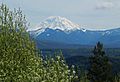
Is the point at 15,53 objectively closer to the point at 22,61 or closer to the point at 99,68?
the point at 22,61

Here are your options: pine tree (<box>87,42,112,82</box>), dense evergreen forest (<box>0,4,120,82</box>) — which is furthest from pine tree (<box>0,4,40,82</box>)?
pine tree (<box>87,42,112,82</box>)

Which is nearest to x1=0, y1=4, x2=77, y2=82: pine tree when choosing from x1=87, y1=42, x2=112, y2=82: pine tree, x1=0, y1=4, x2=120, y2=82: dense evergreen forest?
x1=0, y1=4, x2=120, y2=82: dense evergreen forest

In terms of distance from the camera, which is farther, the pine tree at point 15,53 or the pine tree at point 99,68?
the pine tree at point 99,68

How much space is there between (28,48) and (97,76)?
51029 mm

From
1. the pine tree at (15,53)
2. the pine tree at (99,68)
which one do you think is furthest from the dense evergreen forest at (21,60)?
the pine tree at (99,68)

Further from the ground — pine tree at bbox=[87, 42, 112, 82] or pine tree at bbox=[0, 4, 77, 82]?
pine tree at bbox=[0, 4, 77, 82]

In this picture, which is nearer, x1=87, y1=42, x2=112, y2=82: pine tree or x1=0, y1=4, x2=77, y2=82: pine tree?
x1=0, y1=4, x2=77, y2=82: pine tree

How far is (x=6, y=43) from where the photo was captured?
1652 cm

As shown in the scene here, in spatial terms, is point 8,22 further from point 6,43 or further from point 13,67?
point 13,67

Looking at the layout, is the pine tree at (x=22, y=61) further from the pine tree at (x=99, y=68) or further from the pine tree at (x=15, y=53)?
the pine tree at (x=99, y=68)

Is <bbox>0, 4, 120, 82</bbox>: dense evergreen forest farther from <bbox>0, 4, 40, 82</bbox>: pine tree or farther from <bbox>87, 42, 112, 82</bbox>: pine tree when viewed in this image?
<bbox>87, 42, 112, 82</bbox>: pine tree

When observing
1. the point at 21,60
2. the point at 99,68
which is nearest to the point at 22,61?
the point at 21,60

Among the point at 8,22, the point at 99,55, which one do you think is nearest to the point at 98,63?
the point at 99,55

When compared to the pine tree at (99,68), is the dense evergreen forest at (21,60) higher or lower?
higher
